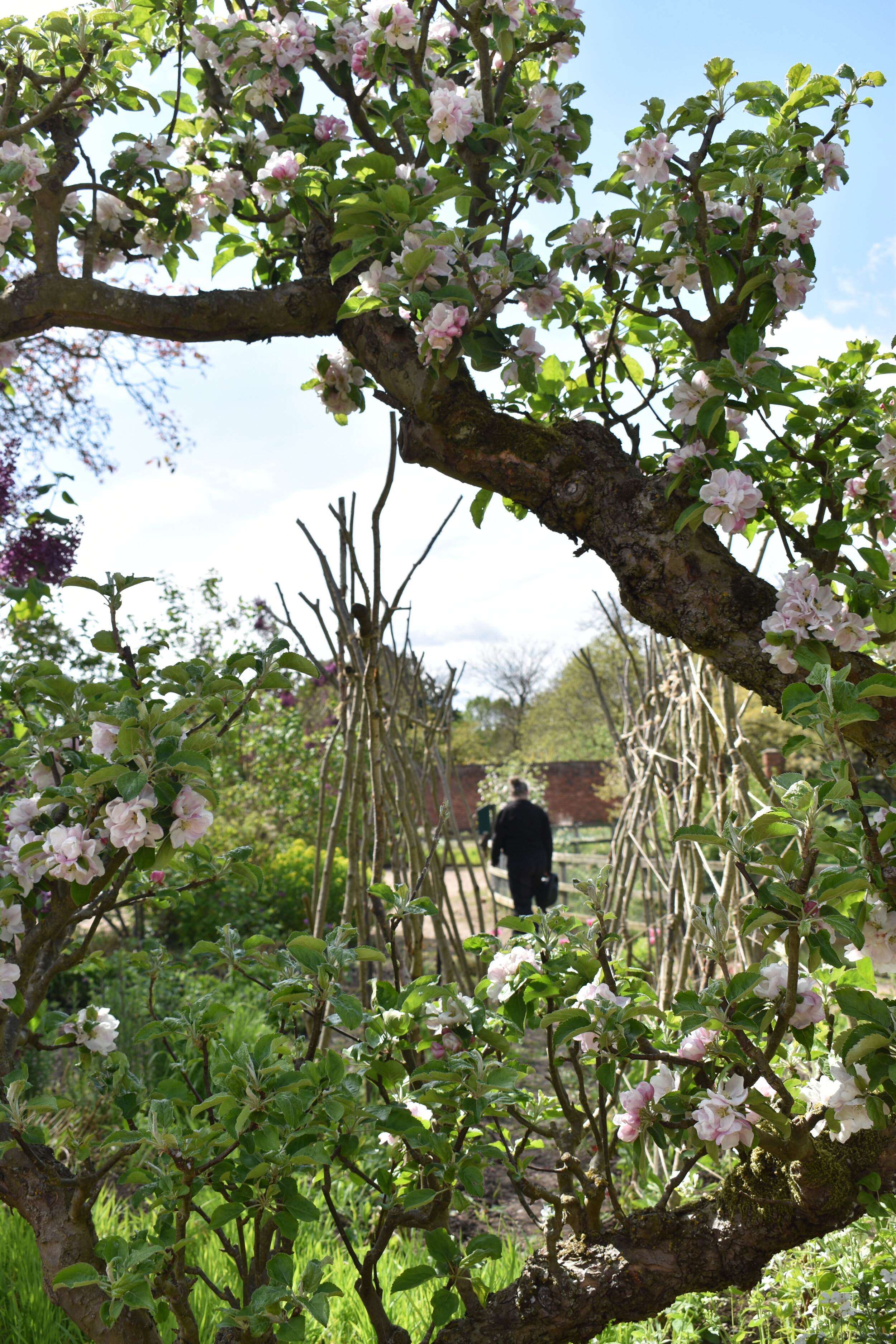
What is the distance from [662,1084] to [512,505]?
118cm

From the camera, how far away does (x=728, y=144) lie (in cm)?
154

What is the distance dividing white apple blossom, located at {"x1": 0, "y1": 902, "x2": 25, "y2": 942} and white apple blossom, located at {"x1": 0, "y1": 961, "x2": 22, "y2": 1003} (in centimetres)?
7

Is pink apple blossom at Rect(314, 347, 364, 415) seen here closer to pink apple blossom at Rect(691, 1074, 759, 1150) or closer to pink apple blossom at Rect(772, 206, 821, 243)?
pink apple blossom at Rect(772, 206, 821, 243)

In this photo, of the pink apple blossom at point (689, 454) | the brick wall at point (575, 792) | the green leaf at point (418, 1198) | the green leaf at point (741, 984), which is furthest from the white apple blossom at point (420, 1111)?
the brick wall at point (575, 792)

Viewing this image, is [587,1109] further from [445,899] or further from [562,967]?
[445,899]

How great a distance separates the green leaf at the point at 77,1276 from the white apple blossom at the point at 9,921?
0.50 meters

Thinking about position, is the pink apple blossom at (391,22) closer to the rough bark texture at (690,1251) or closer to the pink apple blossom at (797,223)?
the pink apple blossom at (797,223)

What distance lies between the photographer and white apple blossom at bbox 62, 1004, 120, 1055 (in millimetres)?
1557

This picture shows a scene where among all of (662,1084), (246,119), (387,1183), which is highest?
(246,119)

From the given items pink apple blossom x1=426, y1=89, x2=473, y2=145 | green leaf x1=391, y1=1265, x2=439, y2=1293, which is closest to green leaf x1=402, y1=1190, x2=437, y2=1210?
green leaf x1=391, y1=1265, x2=439, y2=1293

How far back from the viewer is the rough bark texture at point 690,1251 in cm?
129

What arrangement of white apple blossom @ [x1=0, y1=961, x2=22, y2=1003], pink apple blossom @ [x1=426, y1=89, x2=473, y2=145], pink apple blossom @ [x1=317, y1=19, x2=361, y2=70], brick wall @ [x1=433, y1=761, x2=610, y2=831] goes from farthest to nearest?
brick wall @ [x1=433, y1=761, x2=610, y2=831] → pink apple blossom @ [x1=317, y1=19, x2=361, y2=70] → pink apple blossom @ [x1=426, y1=89, x2=473, y2=145] → white apple blossom @ [x1=0, y1=961, x2=22, y2=1003]

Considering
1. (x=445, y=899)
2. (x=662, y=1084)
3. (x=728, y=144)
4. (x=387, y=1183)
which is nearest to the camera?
(x=662, y=1084)

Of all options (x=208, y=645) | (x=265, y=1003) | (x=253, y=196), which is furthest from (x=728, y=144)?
(x=208, y=645)
